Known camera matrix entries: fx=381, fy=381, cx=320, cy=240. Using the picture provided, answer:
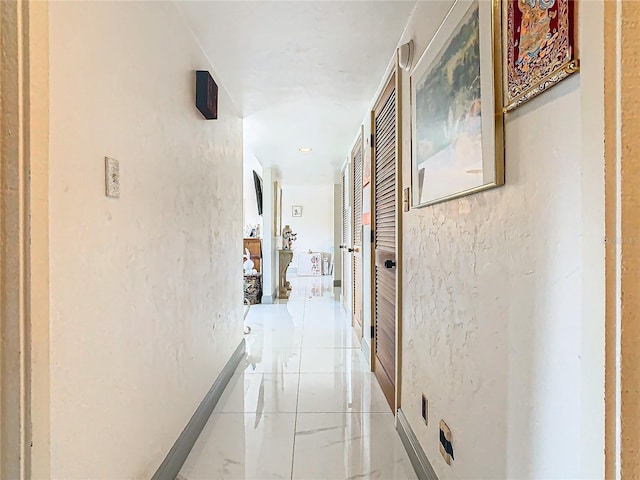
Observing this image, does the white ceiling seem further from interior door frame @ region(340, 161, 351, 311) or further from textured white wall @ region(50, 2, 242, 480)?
interior door frame @ region(340, 161, 351, 311)

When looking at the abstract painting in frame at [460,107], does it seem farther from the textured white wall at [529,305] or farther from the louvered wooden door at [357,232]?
the louvered wooden door at [357,232]

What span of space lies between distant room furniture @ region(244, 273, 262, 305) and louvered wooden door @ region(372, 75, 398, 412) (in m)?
2.91

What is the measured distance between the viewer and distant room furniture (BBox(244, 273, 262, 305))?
5.48 meters

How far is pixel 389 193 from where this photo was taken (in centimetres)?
238

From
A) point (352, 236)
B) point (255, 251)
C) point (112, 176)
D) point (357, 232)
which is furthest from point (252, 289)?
point (112, 176)

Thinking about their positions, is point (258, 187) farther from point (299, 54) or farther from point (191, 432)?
point (191, 432)

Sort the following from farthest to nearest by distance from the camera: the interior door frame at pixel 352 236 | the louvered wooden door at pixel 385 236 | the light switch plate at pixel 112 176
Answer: the interior door frame at pixel 352 236
the louvered wooden door at pixel 385 236
the light switch plate at pixel 112 176

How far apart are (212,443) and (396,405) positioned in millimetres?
952

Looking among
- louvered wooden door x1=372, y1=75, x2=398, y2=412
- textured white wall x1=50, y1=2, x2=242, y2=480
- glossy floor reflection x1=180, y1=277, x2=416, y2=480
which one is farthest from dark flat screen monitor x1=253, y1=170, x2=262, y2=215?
textured white wall x1=50, y1=2, x2=242, y2=480

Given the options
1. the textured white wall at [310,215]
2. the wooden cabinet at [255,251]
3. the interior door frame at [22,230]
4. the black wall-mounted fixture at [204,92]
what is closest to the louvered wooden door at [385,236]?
the black wall-mounted fixture at [204,92]

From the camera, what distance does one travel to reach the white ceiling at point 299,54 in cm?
171

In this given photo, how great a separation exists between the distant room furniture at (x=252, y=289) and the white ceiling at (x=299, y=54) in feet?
8.24

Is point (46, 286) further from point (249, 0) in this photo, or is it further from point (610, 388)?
point (249, 0)

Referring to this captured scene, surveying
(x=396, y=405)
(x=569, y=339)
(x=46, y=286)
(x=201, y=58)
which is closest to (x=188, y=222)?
(x=201, y=58)
